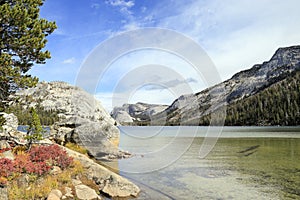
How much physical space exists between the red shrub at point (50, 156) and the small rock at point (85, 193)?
2.95 metres

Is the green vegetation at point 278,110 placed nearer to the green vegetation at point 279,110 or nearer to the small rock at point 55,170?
the green vegetation at point 279,110

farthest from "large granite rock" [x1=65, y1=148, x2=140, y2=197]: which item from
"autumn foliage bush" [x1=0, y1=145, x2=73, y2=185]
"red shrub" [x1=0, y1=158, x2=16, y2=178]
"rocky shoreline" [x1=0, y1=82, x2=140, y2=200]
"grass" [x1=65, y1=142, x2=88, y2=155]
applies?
"grass" [x1=65, y1=142, x2=88, y2=155]

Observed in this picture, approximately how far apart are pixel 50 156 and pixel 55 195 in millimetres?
4425

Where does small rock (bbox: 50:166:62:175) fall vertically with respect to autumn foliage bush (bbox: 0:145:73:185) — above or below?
below

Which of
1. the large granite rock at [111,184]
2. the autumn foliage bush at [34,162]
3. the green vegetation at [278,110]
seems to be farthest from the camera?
the green vegetation at [278,110]

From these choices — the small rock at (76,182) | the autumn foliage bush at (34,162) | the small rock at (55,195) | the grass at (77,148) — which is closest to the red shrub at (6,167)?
the autumn foliage bush at (34,162)

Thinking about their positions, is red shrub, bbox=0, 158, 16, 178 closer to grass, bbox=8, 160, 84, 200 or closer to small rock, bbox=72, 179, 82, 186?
grass, bbox=8, 160, 84, 200

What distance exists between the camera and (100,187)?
665 inches

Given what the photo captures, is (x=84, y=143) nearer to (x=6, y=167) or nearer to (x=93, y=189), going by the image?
(x=93, y=189)

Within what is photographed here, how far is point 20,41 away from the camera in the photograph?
15.4m

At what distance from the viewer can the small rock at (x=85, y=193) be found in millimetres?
14750

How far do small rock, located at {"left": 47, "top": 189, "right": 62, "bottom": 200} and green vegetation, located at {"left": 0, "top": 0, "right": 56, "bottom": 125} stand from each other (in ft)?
22.9

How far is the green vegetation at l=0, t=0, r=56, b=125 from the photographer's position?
14953mm

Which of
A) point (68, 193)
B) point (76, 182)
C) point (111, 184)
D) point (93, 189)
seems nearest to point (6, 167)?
point (68, 193)
